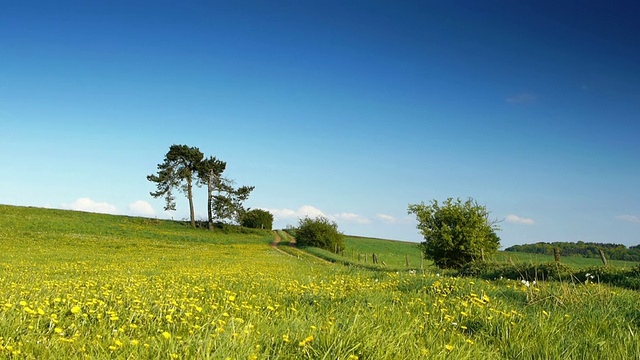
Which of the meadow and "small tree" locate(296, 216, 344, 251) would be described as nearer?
the meadow

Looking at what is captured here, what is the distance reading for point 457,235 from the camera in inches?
1309

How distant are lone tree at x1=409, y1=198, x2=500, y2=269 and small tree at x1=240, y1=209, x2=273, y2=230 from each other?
6683cm

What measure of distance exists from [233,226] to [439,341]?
254 ft

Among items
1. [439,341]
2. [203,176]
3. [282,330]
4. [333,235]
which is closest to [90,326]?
[282,330]

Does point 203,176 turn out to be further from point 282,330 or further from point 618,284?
point 282,330

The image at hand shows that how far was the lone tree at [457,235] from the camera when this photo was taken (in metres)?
33.0

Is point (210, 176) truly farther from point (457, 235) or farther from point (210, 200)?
point (457, 235)

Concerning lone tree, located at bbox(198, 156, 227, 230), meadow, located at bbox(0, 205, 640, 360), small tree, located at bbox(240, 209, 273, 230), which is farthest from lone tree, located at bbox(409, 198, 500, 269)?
small tree, located at bbox(240, 209, 273, 230)

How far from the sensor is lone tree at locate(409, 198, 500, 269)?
108 feet

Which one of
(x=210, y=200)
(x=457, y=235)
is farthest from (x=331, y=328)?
(x=210, y=200)

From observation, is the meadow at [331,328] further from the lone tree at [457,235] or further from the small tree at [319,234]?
the small tree at [319,234]

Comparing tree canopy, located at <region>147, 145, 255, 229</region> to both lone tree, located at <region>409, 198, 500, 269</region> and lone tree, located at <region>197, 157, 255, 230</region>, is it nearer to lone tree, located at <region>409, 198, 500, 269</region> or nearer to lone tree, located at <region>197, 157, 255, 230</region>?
lone tree, located at <region>197, 157, 255, 230</region>

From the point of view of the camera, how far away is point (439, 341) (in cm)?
455

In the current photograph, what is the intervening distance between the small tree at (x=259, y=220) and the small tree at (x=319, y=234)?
98.7 feet
